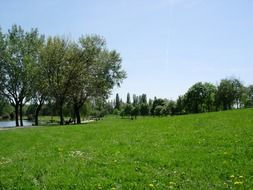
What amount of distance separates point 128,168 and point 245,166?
3.55m

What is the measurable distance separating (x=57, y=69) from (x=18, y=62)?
810 centimetres

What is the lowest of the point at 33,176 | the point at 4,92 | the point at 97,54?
the point at 33,176

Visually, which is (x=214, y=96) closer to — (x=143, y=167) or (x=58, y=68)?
(x=58, y=68)

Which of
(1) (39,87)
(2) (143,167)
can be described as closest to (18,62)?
(1) (39,87)

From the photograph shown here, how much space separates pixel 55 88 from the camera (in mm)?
60344

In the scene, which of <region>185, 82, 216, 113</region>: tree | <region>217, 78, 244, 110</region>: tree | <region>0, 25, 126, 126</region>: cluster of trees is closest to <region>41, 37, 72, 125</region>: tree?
<region>0, 25, 126, 126</region>: cluster of trees

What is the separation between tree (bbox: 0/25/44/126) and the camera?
61.0 meters

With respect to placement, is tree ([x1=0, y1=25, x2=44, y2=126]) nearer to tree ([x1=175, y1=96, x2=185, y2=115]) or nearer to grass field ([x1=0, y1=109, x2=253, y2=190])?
grass field ([x1=0, y1=109, x2=253, y2=190])

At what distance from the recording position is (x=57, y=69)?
6006cm

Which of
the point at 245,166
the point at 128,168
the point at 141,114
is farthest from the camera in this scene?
the point at 141,114

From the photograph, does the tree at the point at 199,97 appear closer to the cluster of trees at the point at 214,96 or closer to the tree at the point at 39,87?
the cluster of trees at the point at 214,96

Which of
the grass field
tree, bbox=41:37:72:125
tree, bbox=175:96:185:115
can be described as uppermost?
tree, bbox=41:37:72:125

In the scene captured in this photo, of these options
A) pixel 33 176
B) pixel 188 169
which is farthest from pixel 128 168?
pixel 33 176

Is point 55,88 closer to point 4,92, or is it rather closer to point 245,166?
point 4,92
